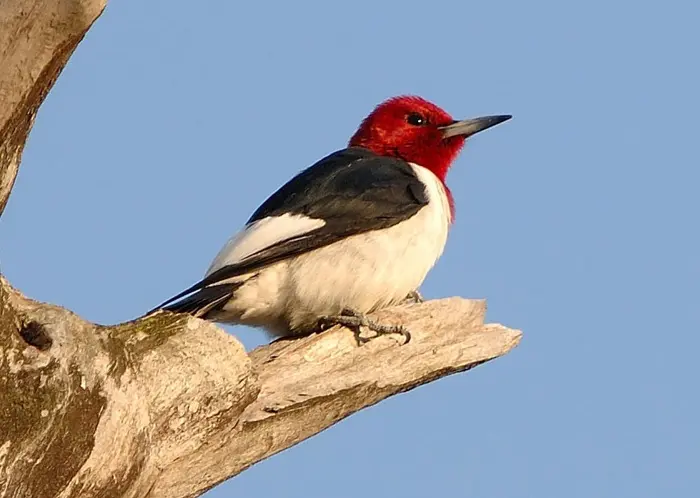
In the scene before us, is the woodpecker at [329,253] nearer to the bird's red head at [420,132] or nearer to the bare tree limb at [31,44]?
the bird's red head at [420,132]

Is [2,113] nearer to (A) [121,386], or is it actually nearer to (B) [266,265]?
(A) [121,386]

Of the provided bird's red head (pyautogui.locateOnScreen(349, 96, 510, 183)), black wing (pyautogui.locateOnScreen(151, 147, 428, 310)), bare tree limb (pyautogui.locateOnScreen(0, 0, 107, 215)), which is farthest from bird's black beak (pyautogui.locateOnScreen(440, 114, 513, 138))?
bare tree limb (pyautogui.locateOnScreen(0, 0, 107, 215))

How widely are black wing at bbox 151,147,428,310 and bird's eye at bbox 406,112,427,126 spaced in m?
0.68

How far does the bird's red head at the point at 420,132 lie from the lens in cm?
706

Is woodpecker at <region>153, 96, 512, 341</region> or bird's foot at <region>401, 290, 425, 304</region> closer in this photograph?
woodpecker at <region>153, 96, 512, 341</region>

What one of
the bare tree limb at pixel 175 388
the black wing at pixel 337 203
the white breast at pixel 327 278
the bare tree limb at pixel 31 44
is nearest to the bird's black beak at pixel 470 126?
the black wing at pixel 337 203

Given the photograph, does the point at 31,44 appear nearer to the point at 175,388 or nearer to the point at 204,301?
the point at 175,388

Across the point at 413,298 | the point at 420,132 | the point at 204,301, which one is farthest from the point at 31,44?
the point at 420,132

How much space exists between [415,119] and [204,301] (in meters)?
2.18

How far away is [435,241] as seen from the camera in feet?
19.7

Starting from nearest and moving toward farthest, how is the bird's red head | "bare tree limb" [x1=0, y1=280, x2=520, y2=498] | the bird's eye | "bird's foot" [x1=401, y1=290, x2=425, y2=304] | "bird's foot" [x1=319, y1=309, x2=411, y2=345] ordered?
"bare tree limb" [x1=0, y1=280, x2=520, y2=498], "bird's foot" [x1=319, y1=309, x2=411, y2=345], "bird's foot" [x1=401, y1=290, x2=425, y2=304], the bird's red head, the bird's eye

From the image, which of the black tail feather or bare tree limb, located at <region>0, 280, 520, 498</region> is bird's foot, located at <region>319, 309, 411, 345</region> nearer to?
bare tree limb, located at <region>0, 280, 520, 498</region>

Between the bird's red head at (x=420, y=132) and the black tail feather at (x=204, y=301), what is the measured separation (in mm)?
1781

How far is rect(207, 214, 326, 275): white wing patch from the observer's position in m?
Answer: 5.79
